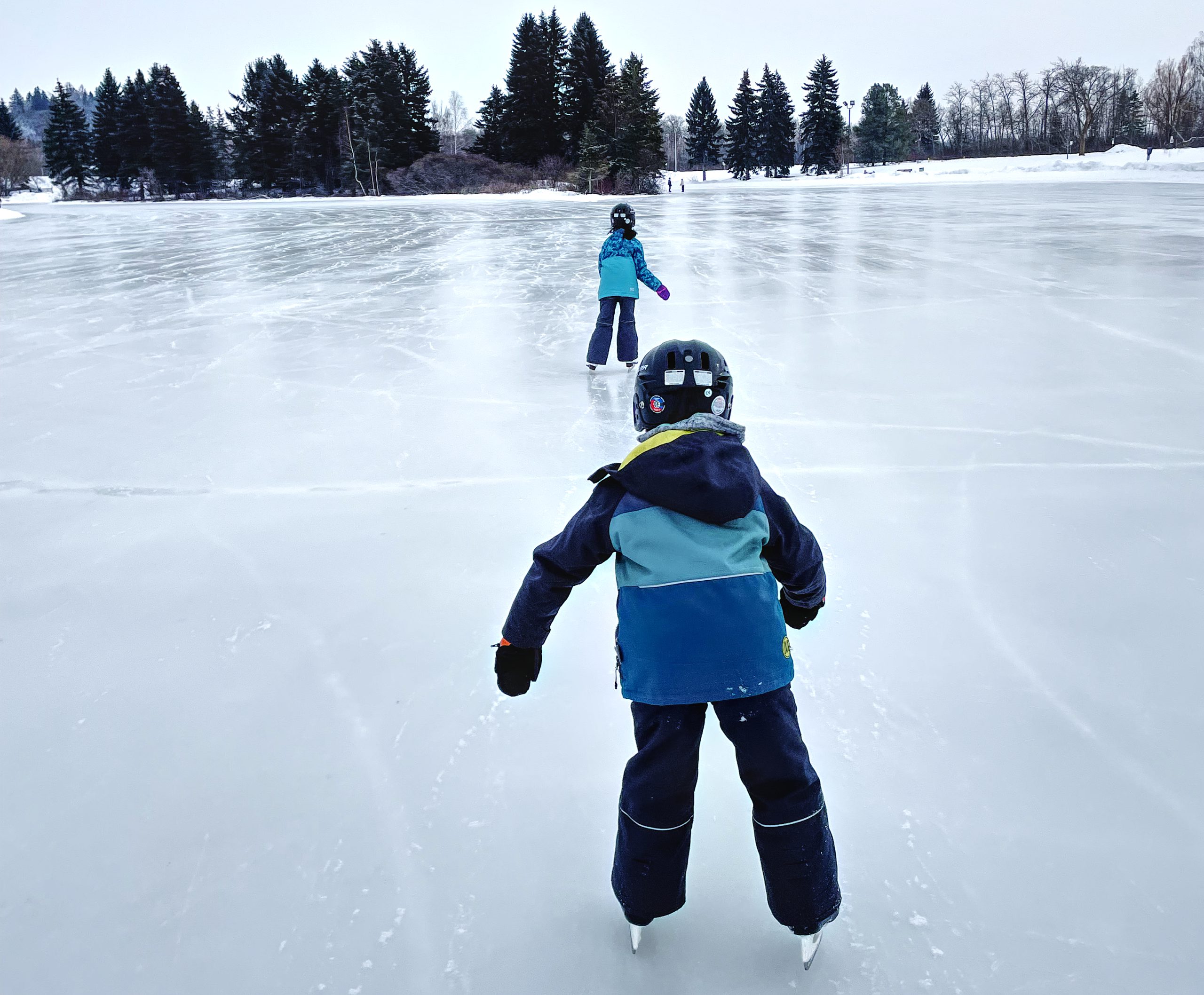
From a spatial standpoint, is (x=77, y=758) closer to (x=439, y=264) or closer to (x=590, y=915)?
(x=590, y=915)

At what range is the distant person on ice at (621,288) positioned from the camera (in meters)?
5.70

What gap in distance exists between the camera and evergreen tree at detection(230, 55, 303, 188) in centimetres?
4747

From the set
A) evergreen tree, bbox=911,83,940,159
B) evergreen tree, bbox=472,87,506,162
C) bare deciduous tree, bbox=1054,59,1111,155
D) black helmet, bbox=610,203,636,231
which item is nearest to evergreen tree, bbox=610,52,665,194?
evergreen tree, bbox=472,87,506,162

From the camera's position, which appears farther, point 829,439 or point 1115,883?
point 829,439

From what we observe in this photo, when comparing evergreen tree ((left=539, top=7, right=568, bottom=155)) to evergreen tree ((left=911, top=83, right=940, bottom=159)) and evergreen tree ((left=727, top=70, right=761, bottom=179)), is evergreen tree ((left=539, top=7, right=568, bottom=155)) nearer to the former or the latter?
evergreen tree ((left=727, top=70, right=761, bottom=179))

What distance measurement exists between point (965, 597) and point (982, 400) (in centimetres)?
232

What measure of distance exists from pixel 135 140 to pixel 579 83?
28993mm

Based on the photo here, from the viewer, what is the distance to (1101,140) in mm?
57719

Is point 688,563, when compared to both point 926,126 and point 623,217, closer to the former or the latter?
point 623,217

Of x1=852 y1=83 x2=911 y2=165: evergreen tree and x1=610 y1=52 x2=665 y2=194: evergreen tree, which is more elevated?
x1=852 y1=83 x2=911 y2=165: evergreen tree

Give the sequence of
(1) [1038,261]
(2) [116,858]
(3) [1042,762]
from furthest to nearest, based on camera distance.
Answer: (1) [1038,261]
(3) [1042,762]
(2) [116,858]

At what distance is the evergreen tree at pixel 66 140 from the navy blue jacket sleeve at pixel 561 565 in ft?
215

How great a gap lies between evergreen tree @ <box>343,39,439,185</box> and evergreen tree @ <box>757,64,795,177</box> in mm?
22682

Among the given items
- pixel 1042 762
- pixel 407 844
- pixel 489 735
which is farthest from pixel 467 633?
pixel 1042 762
